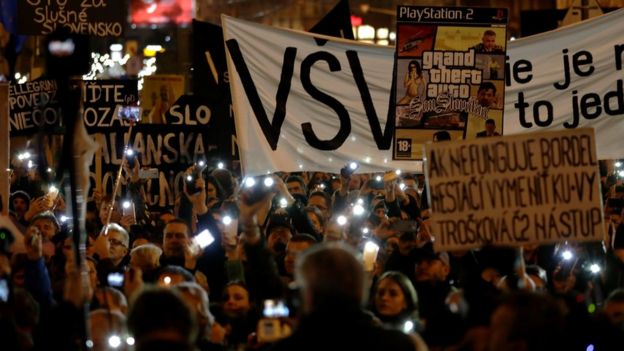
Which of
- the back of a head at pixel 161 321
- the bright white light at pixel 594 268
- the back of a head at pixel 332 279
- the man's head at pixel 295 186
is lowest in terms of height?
the back of a head at pixel 161 321

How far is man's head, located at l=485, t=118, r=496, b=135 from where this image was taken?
10.7 metres

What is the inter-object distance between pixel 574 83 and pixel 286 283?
14.5 ft

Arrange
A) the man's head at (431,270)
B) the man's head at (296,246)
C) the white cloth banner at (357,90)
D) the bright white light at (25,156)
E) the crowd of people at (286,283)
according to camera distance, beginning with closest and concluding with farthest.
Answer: the crowd of people at (286,283)
the man's head at (431,270)
the man's head at (296,246)
the white cloth banner at (357,90)
the bright white light at (25,156)

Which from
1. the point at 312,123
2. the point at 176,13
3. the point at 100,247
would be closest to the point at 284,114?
the point at 312,123

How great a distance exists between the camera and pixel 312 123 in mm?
11234

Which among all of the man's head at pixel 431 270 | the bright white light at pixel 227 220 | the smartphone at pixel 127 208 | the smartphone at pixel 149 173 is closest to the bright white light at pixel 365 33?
the smartphone at pixel 127 208

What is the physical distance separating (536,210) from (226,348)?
5.66 ft

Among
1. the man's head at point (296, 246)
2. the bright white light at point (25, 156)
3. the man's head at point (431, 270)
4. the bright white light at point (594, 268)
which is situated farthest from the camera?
the bright white light at point (25, 156)

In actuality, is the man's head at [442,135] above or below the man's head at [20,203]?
above

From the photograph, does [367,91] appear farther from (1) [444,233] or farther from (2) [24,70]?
(2) [24,70]

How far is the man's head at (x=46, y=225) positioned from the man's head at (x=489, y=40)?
11.5ft

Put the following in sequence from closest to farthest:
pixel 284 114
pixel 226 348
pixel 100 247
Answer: pixel 226 348 < pixel 100 247 < pixel 284 114

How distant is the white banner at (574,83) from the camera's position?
11289 mm

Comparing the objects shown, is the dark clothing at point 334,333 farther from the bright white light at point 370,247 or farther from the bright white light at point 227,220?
the bright white light at point 227,220
